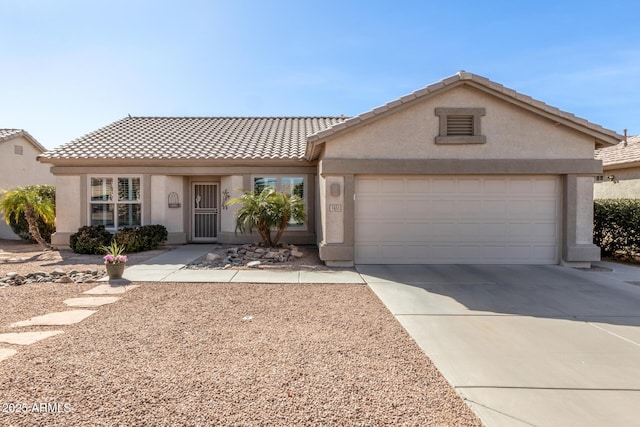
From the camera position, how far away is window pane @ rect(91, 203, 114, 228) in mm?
12656

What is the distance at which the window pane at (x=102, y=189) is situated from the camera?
12.7m

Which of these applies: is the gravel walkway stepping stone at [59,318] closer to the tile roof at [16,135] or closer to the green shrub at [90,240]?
the green shrub at [90,240]

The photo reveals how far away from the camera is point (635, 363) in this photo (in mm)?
4012

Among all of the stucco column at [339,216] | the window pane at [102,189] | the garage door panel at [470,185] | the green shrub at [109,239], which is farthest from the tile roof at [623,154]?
the window pane at [102,189]

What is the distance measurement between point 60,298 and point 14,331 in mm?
1681

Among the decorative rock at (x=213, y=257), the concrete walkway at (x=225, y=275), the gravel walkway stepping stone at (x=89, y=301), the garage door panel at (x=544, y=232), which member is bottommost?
the gravel walkway stepping stone at (x=89, y=301)

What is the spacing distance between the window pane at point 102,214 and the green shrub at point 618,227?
1680 centimetres

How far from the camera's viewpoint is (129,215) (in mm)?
12719

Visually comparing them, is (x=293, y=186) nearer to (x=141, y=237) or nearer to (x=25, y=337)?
(x=141, y=237)

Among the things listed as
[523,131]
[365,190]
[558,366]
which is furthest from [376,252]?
[558,366]

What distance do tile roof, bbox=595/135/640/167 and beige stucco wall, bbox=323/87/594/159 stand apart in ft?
19.5

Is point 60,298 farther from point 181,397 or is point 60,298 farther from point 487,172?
point 487,172

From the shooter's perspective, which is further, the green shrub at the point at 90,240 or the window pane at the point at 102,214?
the window pane at the point at 102,214

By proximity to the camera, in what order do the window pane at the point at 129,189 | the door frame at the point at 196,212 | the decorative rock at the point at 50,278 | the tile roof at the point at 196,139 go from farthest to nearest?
1. the door frame at the point at 196,212
2. the window pane at the point at 129,189
3. the tile roof at the point at 196,139
4. the decorative rock at the point at 50,278
